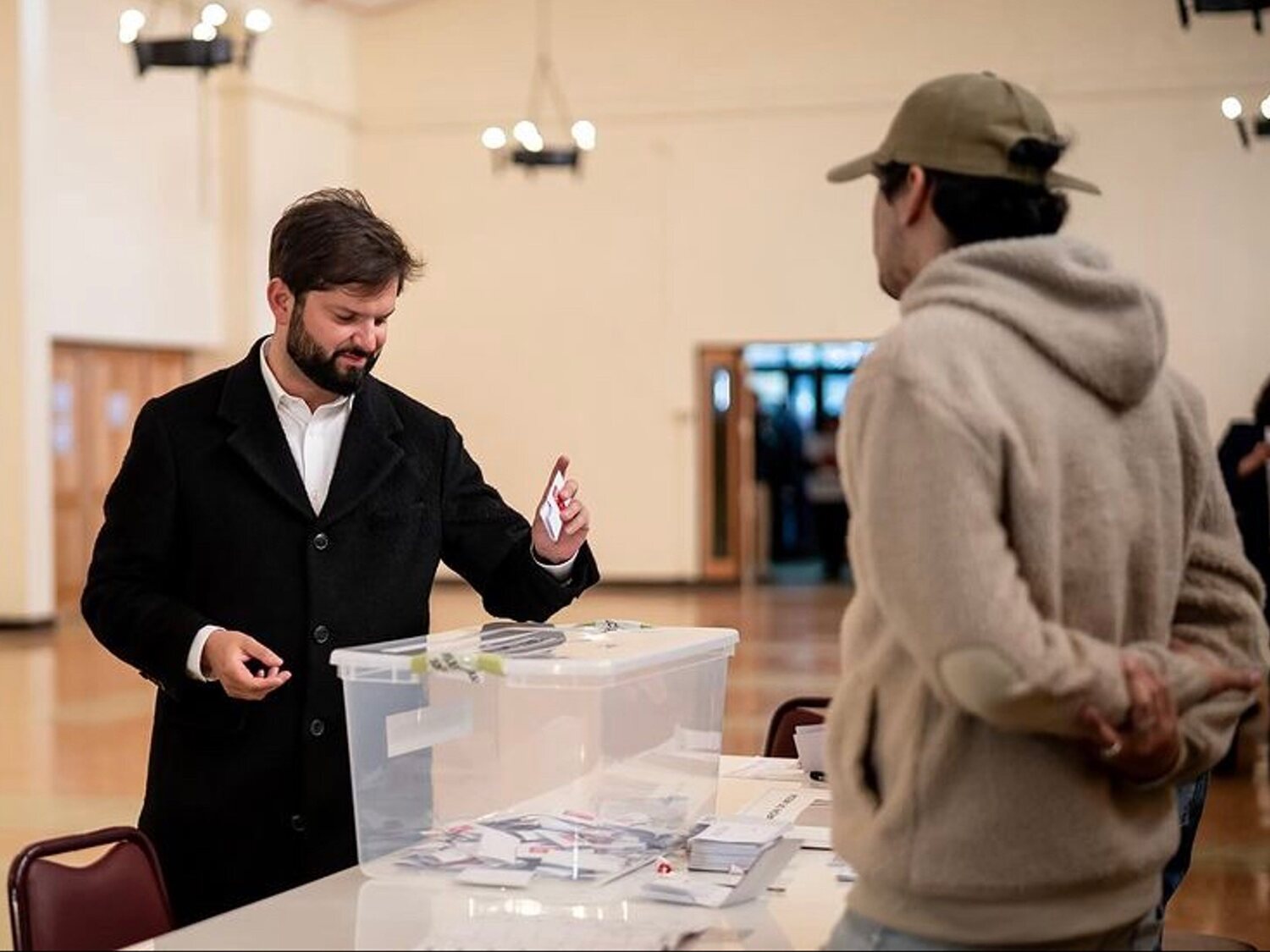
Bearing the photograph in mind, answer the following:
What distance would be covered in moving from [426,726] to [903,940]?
42.7 inches

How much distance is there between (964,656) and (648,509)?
1713cm

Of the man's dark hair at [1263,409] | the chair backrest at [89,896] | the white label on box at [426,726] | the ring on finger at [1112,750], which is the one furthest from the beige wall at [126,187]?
the ring on finger at [1112,750]

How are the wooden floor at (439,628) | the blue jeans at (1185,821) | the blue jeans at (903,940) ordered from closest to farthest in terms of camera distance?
the blue jeans at (903,940) → the blue jeans at (1185,821) → the wooden floor at (439,628)

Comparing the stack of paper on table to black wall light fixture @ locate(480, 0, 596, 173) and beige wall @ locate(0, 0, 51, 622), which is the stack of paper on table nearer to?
beige wall @ locate(0, 0, 51, 622)

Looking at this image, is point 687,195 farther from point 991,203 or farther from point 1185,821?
point 991,203

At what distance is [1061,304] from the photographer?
189 cm

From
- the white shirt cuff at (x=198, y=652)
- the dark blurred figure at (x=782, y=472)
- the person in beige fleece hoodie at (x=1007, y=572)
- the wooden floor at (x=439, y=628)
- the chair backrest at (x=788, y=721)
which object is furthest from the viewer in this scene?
the dark blurred figure at (x=782, y=472)

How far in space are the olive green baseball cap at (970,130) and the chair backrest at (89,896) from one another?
1.64 meters

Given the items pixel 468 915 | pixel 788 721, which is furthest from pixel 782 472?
pixel 468 915

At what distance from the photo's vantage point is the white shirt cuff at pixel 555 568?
3410mm

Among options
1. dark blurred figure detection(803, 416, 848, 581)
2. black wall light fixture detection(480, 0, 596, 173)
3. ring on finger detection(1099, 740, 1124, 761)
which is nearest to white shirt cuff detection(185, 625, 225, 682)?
ring on finger detection(1099, 740, 1124, 761)

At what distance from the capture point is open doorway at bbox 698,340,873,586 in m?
18.9

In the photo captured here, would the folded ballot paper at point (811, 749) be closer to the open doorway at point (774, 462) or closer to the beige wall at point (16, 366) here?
the beige wall at point (16, 366)

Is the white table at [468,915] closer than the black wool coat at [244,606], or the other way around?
the white table at [468,915]
